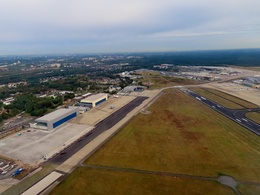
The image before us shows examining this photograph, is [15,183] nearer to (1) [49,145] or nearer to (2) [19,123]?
(1) [49,145]

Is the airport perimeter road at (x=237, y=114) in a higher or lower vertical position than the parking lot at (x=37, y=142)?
higher

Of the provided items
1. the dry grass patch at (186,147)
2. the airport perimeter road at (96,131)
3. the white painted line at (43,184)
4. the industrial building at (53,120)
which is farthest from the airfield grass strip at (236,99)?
the white painted line at (43,184)

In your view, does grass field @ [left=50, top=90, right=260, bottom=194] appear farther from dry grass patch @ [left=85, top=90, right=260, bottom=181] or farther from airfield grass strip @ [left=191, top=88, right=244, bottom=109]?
airfield grass strip @ [left=191, top=88, right=244, bottom=109]

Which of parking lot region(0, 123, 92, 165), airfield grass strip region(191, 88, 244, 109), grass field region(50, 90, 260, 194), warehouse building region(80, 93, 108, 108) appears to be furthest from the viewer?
warehouse building region(80, 93, 108, 108)

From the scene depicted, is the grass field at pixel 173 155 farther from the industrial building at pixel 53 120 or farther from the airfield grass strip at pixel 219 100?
the industrial building at pixel 53 120

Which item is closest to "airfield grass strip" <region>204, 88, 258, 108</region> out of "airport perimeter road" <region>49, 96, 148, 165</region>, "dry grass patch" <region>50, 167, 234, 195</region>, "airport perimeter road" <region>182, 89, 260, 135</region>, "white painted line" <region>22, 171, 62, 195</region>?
"airport perimeter road" <region>182, 89, 260, 135</region>

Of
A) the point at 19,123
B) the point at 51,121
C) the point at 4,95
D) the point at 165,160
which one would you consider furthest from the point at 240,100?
the point at 4,95

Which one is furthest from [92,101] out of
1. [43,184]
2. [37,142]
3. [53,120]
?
[43,184]
